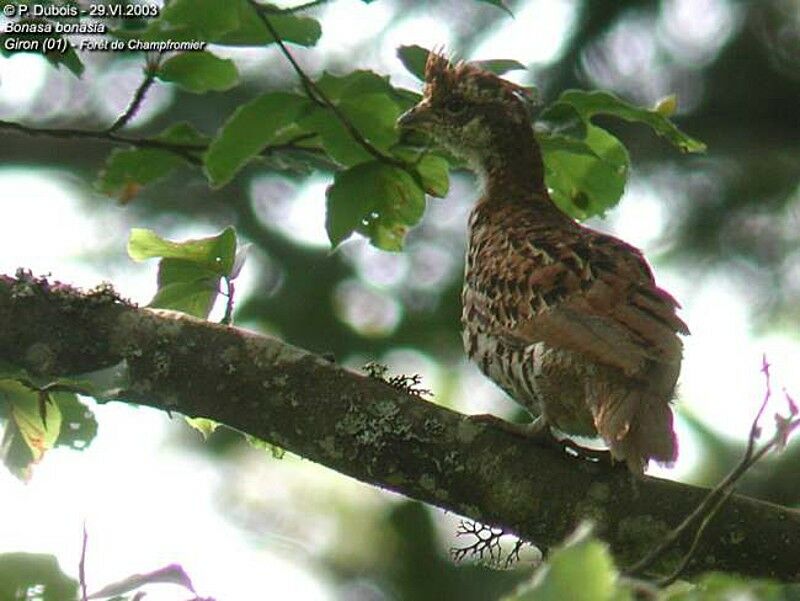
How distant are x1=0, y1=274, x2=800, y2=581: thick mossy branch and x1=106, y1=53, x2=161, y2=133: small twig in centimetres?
45

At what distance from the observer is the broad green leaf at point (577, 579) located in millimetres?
2021

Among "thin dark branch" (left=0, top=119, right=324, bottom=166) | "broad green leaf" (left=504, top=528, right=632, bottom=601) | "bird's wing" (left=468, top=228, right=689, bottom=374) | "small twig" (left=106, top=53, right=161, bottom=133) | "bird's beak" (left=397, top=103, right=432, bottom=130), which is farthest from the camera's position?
"bird's beak" (left=397, top=103, right=432, bottom=130)

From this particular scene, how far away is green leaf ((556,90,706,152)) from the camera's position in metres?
4.22

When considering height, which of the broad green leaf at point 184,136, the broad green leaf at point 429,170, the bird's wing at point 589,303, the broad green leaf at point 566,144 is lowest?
the bird's wing at point 589,303

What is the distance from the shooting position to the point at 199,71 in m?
4.13

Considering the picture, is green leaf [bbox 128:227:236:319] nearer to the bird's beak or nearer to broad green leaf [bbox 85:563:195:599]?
the bird's beak

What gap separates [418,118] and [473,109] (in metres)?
0.72

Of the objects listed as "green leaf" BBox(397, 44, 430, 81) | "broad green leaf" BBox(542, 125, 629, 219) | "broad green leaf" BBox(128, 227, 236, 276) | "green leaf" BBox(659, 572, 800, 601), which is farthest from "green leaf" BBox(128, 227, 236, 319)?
"green leaf" BBox(659, 572, 800, 601)

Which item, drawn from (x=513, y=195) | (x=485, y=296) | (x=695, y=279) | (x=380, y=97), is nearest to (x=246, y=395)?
(x=380, y=97)

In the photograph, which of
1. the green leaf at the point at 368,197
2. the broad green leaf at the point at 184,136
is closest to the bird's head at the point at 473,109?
the green leaf at the point at 368,197

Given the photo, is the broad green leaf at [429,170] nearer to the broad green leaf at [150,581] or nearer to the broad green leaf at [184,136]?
the broad green leaf at [184,136]

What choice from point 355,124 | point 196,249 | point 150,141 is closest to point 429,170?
point 355,124

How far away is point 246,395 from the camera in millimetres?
4223

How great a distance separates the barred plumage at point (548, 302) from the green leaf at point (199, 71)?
69cm
